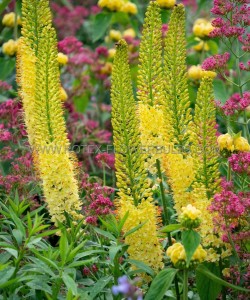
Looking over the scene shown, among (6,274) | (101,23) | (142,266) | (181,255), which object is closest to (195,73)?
(101,23)

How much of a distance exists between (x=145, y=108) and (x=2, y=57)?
60.9 inches

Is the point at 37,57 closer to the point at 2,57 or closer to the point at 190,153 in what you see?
the point at 190,153

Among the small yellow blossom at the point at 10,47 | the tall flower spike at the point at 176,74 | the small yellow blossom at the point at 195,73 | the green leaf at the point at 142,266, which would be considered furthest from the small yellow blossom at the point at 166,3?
the green leaf at the point at 142,266

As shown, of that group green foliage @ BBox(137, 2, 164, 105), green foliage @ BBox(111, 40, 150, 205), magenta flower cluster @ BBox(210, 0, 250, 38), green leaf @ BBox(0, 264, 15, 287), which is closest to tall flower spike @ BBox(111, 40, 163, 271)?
green foliage @ BBox(111, 40, 150, 205)

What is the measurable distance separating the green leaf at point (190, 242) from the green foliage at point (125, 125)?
28cm

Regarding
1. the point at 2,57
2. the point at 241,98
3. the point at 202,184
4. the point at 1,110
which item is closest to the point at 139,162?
the point at 202,184

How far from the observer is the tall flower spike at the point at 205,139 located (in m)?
2.03

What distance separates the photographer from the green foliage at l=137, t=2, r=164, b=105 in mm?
2123

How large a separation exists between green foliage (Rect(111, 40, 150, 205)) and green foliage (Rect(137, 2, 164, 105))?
103 millimetres

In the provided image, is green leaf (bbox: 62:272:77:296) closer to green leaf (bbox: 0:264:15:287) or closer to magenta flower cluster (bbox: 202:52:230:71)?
green leaf (bbox: 0:264:15:287)

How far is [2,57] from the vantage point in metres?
3.53

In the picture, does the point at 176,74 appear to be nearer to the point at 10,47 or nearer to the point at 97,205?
the point at 97,205

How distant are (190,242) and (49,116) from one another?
1.91 feet

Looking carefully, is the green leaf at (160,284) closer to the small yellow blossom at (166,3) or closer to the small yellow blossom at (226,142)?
the small yellow blossom at (226,142)
